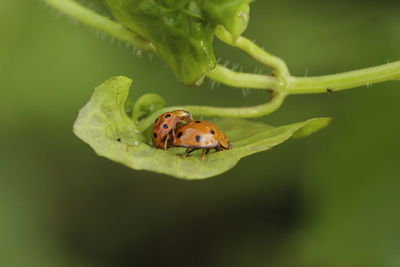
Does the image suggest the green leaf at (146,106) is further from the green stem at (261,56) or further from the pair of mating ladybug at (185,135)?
the green stem at (261,56)

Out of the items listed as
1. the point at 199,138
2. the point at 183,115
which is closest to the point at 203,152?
the point at 199,138

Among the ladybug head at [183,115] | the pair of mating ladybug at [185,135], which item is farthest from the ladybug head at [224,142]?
the ladybug head at [183,115]

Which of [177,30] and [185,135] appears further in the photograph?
[185,135]

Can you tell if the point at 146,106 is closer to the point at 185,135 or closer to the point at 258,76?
the point at 185,135

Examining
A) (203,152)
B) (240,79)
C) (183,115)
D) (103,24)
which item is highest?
(103,24)

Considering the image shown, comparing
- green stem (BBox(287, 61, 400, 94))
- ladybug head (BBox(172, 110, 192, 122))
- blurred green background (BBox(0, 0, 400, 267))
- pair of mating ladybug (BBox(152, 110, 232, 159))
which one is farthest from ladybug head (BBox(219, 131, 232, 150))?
blurred green background (BBox(0, 0, 400, 267))

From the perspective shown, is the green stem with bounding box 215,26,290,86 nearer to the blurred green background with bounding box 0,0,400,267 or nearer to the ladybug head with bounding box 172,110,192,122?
the ladybug head with bounding box 172,110,192,122
